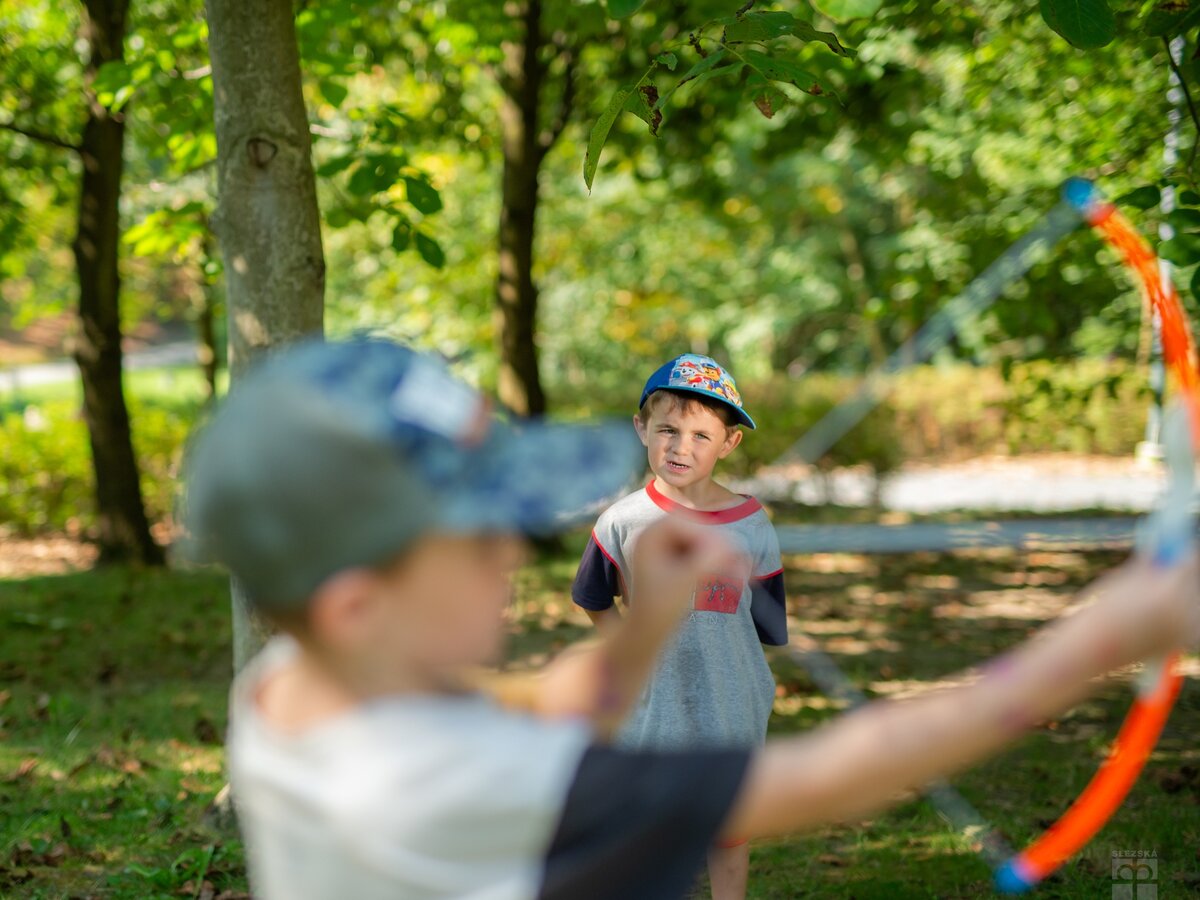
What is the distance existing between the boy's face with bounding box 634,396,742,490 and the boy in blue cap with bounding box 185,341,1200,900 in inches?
74.4

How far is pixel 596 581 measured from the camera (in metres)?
3.25

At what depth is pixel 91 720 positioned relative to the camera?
19.1ft

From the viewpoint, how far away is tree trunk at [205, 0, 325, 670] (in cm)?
396

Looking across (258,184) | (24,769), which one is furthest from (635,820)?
(24,769)

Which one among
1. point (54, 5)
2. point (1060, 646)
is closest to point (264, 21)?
point (1060, 646)

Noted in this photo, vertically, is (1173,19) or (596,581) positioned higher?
(1173,19)

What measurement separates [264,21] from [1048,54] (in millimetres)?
5677

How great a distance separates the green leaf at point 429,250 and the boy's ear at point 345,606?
13.4 ft

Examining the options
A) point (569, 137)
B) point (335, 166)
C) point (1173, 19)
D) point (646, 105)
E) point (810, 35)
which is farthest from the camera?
point (569, 137)

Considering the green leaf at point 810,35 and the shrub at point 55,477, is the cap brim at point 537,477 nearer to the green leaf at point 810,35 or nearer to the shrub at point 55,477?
the green leaf at point 810,35

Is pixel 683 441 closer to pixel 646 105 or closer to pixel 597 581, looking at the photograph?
pixel 597 581

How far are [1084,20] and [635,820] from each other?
8.38ft

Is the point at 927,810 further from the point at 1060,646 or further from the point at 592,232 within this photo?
the point at 592,232

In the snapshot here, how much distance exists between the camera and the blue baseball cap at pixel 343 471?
1.19 m
